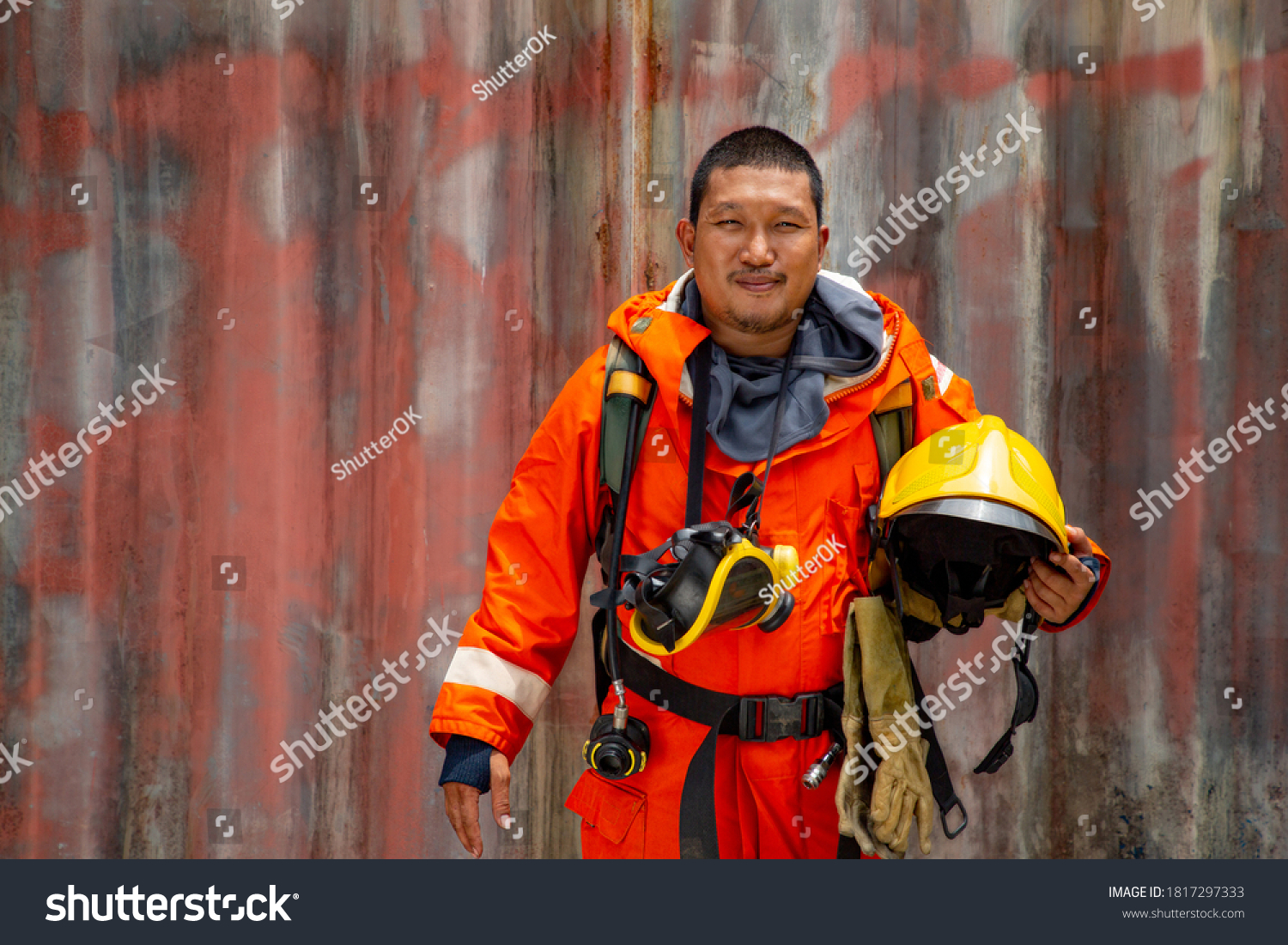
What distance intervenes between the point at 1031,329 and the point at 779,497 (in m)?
1.31

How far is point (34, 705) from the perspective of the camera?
9.37 ft

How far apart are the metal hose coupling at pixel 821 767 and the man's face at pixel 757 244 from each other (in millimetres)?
821

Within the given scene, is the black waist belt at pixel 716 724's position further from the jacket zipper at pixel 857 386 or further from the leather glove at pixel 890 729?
the jacket zipper at pixel 857 386

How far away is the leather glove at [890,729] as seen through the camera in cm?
180

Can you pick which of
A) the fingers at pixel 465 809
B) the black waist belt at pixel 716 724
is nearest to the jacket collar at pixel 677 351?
the black waist belt at pixel 716 724

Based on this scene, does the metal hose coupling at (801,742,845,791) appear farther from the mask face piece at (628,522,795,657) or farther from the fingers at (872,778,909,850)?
the mask face piece at (628,522,795,657)

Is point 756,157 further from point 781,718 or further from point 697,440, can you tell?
point 781,718

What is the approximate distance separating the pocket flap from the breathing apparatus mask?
65 mm

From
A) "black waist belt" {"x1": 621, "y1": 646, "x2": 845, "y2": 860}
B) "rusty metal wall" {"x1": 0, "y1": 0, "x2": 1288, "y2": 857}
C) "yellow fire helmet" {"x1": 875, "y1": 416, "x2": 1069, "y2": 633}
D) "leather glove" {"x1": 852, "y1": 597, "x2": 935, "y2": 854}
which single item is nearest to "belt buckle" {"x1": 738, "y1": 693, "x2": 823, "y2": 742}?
"black waist belt" {"x1": 621, "y1": 646, "x2": 845, "y2": 860}

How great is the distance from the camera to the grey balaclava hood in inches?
73.6

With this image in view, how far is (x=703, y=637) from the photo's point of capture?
74.9 inches

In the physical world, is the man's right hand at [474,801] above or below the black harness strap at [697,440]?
below

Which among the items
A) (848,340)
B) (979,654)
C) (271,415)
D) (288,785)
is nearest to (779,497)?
(848,340)

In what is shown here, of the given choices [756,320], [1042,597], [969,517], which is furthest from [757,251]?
[1042,597]
